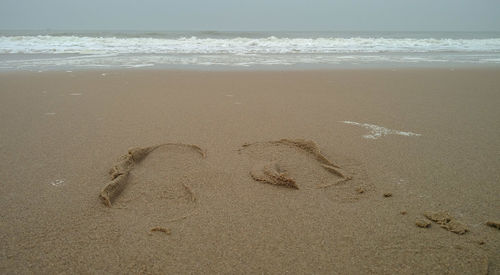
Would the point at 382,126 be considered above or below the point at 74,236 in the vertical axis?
above

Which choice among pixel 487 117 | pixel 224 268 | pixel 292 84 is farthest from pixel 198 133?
pixel 487 117

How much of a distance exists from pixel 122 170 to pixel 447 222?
1691mm

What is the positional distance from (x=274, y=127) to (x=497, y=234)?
162 cm

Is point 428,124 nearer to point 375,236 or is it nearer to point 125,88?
point 375,236

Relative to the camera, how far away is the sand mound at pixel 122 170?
151 cm

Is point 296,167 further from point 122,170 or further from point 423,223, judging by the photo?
point 122,170

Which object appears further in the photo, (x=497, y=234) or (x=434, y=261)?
(x=497, y=234)

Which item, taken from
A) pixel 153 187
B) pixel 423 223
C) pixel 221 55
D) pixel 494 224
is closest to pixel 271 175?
pixel 153 187

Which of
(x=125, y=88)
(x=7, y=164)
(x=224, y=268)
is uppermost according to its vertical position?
(x=125, y=88)

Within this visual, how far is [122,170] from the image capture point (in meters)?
1.75

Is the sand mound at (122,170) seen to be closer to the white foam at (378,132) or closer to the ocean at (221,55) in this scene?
the white foam at (378,132)

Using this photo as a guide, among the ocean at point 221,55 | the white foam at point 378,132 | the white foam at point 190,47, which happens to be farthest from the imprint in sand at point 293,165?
the white foam at point 190,47

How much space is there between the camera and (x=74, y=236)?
4.12ft

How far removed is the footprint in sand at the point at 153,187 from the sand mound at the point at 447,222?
110 centimetres
